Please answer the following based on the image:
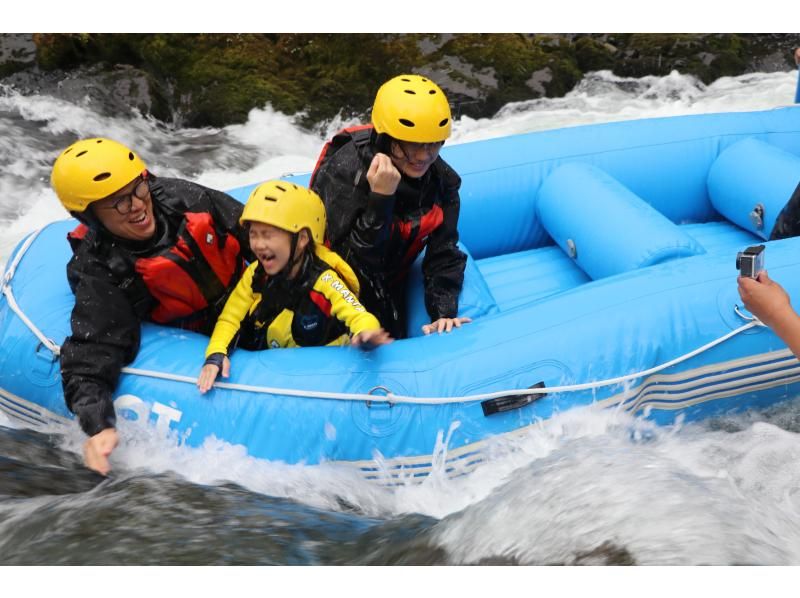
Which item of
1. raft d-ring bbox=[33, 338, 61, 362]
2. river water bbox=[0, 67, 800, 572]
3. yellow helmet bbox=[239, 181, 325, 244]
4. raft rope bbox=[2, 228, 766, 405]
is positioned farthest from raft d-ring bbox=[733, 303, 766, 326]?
raft d-ring bbox=[33, 338, 61, 362]

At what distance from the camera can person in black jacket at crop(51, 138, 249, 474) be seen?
2123 millimetres

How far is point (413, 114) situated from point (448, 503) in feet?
3.80

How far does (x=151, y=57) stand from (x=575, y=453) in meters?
5.23

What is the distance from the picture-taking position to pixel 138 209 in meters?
2.17

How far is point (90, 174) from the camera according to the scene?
2.08 m

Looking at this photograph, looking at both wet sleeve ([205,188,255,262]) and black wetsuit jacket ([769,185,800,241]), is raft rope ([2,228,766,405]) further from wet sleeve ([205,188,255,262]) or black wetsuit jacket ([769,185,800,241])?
black wetsuit jacket ([769,185,800,241])

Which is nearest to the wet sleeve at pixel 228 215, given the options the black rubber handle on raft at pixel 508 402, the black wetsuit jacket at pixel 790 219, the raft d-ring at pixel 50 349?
the raft d-ring at pixel 50 349

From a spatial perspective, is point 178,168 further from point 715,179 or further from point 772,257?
point 772,257

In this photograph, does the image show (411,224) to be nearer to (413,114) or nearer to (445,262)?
(445,262)

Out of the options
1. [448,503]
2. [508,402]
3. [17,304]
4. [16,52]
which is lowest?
[448,503]

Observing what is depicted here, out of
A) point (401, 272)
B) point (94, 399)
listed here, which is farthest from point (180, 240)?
point (401, 272)

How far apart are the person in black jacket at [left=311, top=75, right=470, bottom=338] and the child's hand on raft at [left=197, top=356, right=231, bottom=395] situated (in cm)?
54

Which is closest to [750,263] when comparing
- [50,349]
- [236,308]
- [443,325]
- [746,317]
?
[746,317]

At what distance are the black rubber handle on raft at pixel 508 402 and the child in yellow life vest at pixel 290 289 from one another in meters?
0.36
